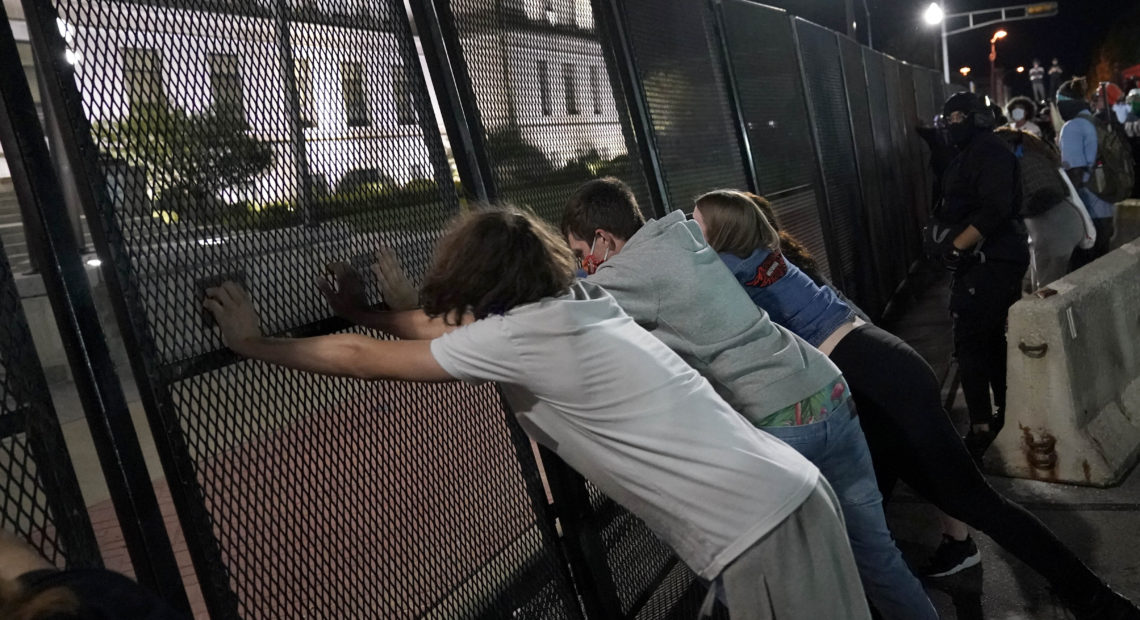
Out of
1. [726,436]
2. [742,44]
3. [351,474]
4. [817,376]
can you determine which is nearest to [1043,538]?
[817,376]

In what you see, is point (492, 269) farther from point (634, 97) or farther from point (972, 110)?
point (972, 110)

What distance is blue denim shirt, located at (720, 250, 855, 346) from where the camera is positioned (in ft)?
10.9

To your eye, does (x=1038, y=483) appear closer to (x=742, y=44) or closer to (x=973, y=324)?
(x=973, y=324)

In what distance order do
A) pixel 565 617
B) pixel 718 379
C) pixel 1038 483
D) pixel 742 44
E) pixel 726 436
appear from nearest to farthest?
1. pixel 726 436
2. pixel 718 379
3. pixel 565 617
4. pixel 1038 483
5. pixel 742 44

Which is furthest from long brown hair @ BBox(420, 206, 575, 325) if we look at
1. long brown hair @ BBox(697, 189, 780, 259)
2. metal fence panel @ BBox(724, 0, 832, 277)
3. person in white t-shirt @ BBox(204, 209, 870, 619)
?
metal fence panel @ BBox(724, 0, 832, 277)

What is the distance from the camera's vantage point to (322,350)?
219 cm

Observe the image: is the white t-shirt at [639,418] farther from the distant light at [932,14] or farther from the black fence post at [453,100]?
the distant light at [932,14]

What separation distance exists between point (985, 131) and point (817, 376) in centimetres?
294

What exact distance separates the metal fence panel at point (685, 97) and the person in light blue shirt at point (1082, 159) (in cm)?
404

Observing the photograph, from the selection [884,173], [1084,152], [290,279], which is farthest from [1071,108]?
[290,279]

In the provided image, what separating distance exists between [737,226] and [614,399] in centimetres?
125

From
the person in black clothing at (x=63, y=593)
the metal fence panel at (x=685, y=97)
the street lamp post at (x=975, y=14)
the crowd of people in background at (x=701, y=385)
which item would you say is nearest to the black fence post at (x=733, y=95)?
the metal fence panel at (x=685, y=97)

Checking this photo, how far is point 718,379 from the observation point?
2.87 m

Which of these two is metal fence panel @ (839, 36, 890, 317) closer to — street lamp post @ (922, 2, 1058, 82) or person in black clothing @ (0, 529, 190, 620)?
person in black clothing @ (0, 529, 190, 620)
